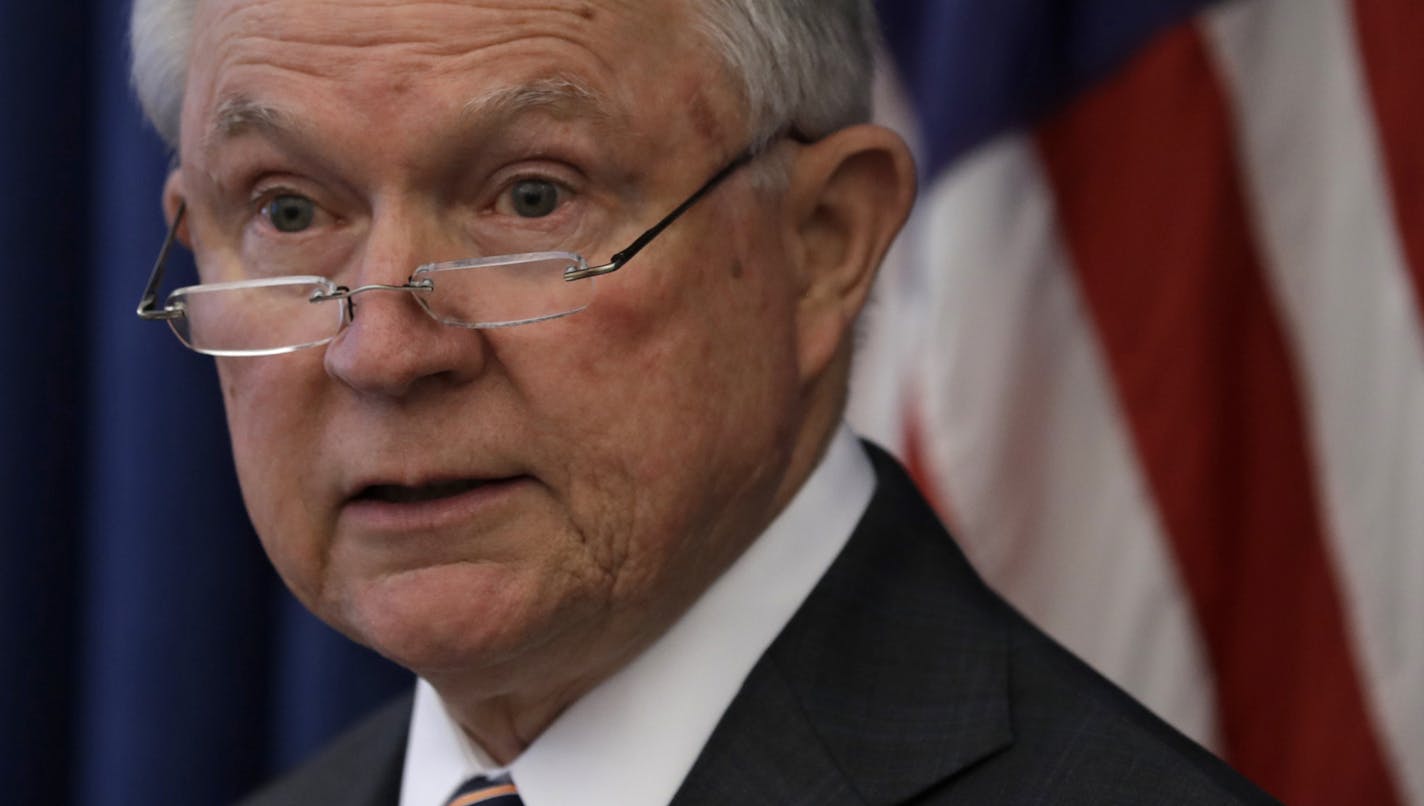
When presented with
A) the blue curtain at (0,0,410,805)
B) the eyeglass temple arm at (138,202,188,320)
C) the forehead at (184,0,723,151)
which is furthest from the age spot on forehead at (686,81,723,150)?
the blue curtain at (0,0,410,805)

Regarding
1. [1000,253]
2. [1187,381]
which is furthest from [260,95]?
[1187,381]

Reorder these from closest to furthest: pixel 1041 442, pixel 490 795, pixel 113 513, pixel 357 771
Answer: pixel 490 795, pixel 357 771, pixel 1041 442, pixel 113 513

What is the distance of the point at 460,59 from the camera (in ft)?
4.44

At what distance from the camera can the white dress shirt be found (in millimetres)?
1505

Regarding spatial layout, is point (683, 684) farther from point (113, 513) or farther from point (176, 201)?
point (113, 513)

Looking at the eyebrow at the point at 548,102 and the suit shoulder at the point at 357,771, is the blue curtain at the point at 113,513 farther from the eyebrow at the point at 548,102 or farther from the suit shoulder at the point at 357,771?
the eyebrow at the point at 548,102

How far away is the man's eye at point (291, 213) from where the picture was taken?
1.48 m

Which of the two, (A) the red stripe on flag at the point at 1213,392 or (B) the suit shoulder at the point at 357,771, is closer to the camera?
(B) the suit shoulder at the point at 357,771

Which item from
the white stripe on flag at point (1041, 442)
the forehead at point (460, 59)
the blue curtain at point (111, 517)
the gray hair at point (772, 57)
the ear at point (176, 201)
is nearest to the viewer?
the forehead at point (460, 59)

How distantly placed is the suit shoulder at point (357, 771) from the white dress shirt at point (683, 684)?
0.39m

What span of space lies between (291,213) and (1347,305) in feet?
4.46

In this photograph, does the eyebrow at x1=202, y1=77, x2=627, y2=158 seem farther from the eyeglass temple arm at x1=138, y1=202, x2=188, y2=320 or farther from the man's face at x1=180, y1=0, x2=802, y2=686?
the eyeglass temple arm at x1=138, y1=202, x2=188, y2=320

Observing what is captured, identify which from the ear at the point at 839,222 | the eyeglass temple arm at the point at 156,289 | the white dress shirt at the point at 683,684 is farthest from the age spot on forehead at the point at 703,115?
the eyeglass temple arm at the point at 156,289

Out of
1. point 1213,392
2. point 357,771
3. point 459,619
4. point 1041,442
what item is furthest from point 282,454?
point 1213,392
